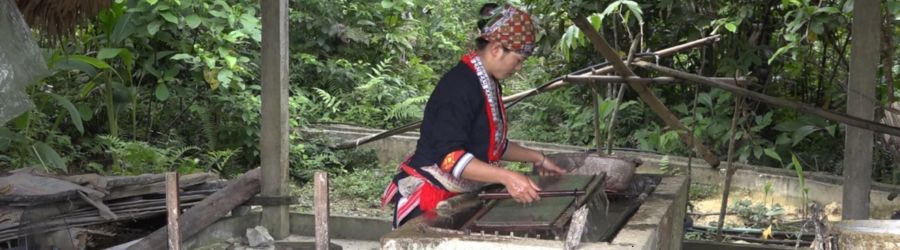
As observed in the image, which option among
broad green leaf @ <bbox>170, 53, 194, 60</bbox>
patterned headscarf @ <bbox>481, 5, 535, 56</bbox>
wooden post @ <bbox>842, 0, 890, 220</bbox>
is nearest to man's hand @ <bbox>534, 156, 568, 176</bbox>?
patterned headscarf @ <bbox>481, 5, 535, 56</bbox>

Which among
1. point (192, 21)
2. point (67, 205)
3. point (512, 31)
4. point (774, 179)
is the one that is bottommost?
point (774, 179)

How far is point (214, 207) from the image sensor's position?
6.01 meters

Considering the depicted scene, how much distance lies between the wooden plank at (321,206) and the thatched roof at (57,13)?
2.64 meters

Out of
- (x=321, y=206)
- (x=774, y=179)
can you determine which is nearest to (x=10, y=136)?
(x=321, y=206)

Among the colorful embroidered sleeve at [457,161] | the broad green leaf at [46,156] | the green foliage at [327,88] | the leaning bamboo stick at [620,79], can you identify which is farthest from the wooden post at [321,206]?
the broad green leaf at [46,156]

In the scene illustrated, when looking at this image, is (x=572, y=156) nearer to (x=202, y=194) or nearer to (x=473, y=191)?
(x=473, y=191)

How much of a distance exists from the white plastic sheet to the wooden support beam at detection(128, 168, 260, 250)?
5.45 feet

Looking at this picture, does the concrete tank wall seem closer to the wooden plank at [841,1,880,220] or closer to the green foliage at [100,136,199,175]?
the wooden plank at [841,1,880,220]

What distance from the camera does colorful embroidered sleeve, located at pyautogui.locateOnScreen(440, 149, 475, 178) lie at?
131 inches

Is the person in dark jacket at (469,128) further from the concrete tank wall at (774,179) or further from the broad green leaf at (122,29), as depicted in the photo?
the broad green leaf at (122,29)

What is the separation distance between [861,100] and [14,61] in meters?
3.85

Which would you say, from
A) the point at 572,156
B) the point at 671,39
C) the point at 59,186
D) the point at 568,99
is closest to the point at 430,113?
the point at 572,156

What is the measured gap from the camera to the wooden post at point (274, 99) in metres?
6.04

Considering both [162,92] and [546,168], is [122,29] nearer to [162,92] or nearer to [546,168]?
[162,92]
